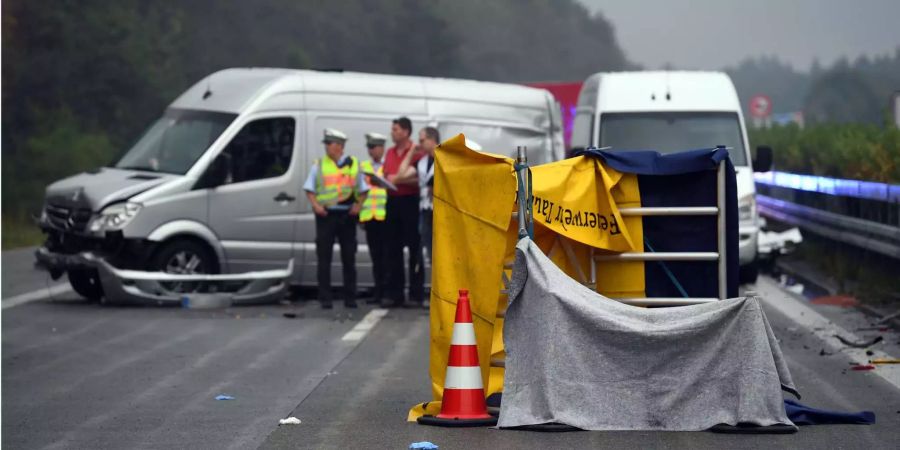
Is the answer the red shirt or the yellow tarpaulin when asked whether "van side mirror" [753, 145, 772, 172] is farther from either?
the yellow tarpaulin

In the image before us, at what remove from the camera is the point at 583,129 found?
65.5 ft

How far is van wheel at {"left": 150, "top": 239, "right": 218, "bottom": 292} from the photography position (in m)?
15.5

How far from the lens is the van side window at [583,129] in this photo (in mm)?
19147

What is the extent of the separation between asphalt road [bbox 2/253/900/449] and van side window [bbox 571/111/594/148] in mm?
4289

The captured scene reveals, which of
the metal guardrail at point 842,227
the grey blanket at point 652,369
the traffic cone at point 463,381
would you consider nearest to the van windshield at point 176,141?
the metal guardrail at point 842,227

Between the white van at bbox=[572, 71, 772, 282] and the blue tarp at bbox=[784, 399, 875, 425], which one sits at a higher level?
the white van at bbox=[572, 71, 772, 282]

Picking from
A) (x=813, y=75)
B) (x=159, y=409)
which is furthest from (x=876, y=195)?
(x=813, y=75)

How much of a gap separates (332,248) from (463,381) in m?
7.63

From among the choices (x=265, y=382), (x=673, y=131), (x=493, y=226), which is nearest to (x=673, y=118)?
(x=673, y=131)

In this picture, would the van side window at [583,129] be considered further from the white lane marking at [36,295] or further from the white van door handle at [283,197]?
the white lane marking at [36,295]

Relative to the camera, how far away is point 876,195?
16172 millimetres

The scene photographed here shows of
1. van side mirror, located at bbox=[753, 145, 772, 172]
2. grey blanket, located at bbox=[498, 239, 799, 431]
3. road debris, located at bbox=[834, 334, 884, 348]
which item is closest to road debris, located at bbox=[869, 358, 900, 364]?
road debris, located at bbox=[834, 334, 884, 348]

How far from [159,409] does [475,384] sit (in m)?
1.98

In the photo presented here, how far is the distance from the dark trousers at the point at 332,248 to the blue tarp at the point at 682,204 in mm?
7034
